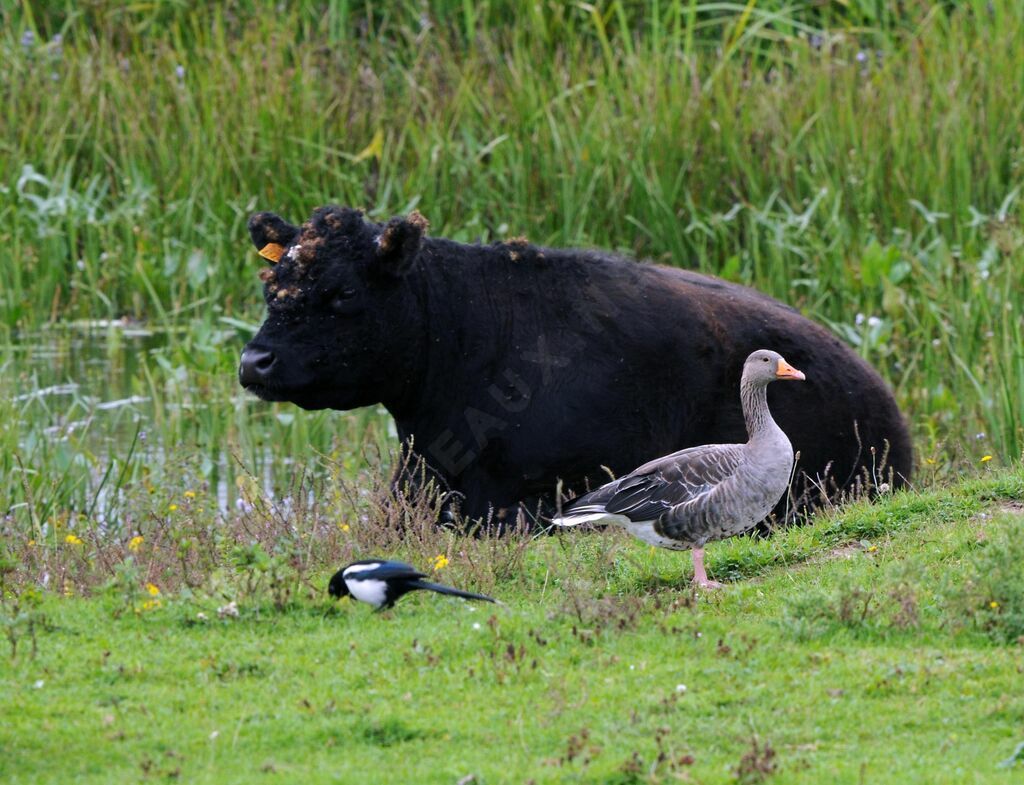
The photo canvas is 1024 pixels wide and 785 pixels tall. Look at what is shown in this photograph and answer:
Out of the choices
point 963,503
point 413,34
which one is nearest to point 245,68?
point 413,34

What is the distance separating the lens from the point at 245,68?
50.6 ft

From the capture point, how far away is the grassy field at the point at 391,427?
559 cm

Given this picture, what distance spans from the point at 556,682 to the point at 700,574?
1.52 m

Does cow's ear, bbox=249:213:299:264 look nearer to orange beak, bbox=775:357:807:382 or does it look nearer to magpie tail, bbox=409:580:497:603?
orange beak, bbox=775:357:807:382

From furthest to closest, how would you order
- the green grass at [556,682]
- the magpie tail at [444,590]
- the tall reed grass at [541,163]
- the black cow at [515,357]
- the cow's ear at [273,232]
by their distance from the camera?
the tall reed grass at [541,163]
the cow's ear at [273,232]
the black cow at [515,357]
the magpie tail at [444,590]
the green grass at [556,682]

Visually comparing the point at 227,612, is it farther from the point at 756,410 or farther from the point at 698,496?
the point at 756,410

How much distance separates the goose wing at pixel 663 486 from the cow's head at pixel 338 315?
1.93 metres

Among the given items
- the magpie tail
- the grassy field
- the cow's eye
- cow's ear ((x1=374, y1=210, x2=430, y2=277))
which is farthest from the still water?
the magpie tail

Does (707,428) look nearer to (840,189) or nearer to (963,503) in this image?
(963,503)

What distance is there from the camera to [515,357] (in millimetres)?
9055

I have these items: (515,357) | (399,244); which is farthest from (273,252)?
(515,357)

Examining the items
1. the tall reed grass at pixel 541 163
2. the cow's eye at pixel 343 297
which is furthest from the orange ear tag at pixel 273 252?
the tall reed grass at pixel 541 163

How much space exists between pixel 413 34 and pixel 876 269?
22.6 ft

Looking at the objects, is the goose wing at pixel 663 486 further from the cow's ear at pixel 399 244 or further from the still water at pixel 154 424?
the still water at pixel 154 424
